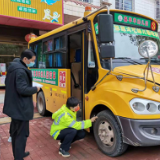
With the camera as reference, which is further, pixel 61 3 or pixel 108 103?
pixel 61 3

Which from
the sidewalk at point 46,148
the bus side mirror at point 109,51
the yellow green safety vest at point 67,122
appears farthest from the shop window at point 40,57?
the bus side mirror at point 109,51

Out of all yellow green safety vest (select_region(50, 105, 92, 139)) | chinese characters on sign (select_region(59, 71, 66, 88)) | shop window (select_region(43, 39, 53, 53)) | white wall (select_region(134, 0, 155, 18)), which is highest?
white wall (select_region(134, 0, 155, 18))

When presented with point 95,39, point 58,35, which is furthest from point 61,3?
point 95,39

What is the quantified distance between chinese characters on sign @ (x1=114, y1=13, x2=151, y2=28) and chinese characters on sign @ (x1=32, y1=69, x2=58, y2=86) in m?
2.14

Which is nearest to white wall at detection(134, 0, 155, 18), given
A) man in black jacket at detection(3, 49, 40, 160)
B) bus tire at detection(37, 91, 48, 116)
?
bus tire at detection(37, 91, 48, 116)

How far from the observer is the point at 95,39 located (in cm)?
350

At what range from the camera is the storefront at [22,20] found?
9625 millimetres

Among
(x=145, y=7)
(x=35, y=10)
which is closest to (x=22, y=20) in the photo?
(x=35, y=10)

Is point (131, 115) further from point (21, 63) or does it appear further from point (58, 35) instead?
point (58, 35)

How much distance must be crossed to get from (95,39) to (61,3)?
28.5ft

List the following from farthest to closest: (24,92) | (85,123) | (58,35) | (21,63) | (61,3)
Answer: (61,3), (58,35), (85,123), (21,63), (24,92)

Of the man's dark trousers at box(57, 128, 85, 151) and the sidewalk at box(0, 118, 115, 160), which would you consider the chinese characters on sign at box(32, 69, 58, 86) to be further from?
the man's dark trousers at box(57, 128, 85, 151)

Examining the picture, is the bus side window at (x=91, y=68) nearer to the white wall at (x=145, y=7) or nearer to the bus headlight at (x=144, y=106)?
the bus headlight at (x=144, y=106)

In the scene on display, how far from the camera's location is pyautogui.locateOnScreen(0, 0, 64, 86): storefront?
962cm
